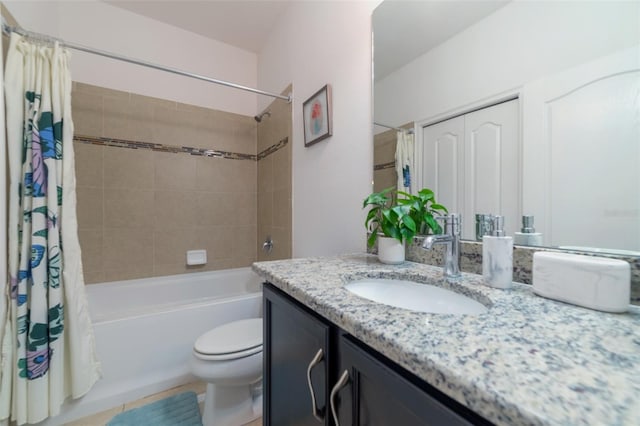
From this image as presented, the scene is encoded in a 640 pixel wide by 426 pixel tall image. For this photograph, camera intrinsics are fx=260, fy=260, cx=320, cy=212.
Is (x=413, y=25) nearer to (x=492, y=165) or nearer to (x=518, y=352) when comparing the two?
(x=492, y=165)

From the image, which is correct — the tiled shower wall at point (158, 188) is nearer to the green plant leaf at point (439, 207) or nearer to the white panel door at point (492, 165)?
the green plant leaf at point (439, 207)

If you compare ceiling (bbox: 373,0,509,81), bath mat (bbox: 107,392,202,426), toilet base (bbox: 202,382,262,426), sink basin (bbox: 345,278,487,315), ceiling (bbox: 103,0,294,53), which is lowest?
bath mat (bbox: 107,392,202,426)

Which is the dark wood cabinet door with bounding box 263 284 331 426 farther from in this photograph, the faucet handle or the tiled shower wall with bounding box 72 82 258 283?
the tiled shower wall with bounding box 72 82 258 283

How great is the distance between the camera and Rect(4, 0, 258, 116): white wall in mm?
1774

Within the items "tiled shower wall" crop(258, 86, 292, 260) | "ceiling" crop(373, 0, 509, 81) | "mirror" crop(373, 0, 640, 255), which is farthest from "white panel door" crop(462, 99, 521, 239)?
"tiled shower wall" crop(258, 86, 292, 260)

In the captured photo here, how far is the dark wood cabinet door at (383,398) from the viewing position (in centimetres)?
35

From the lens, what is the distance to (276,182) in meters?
2.12

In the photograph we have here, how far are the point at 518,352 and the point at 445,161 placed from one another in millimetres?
715

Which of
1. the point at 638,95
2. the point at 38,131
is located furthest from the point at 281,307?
the point at 38,131

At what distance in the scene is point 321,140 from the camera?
1.50 m

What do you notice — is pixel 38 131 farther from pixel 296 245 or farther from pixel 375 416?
pixel 375 416

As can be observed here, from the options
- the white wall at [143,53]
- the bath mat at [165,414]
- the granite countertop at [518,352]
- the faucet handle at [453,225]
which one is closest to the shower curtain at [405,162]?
the faucet handle at [453,225]

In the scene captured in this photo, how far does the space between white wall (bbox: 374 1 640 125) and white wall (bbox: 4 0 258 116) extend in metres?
1.81

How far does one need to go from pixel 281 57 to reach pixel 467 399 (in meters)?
2.26
